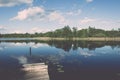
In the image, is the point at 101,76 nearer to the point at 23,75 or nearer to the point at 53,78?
the point at 53,78

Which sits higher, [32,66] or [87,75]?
[32,66]

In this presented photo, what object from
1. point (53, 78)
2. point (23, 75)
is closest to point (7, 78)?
point (23, 75)

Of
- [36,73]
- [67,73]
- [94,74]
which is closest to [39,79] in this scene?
[36,73]

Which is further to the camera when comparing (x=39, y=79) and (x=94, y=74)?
(x=94, y=74)

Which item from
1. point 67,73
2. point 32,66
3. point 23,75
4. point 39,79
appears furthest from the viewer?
point 67,73

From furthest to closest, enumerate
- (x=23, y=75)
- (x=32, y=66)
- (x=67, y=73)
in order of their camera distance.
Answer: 1. (x=67, y=73)
2. (x=32, y=66)
3. (x=23, y=75)

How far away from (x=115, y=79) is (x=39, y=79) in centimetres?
1266

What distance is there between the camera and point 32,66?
105ft

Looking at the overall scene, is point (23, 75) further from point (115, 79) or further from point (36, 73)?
point (115, 79)

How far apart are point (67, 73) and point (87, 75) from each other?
3.84 metres

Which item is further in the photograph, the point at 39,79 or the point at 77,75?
the point at 77,75

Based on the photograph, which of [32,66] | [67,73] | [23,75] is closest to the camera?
[23,75]

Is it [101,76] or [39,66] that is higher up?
[39,66]

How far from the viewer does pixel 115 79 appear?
29922mm
